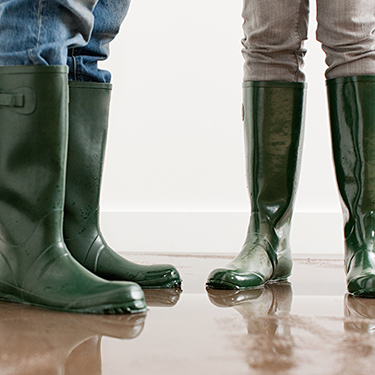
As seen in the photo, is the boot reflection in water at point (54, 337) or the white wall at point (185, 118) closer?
the boot reflection in water at point (54, 337)

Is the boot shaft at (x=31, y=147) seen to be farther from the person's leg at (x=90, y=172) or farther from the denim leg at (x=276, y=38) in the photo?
the denim leg at (x=276, y=38)

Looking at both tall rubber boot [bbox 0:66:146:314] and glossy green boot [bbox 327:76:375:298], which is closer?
tall rubber boot [bbox 0:66:146:314]

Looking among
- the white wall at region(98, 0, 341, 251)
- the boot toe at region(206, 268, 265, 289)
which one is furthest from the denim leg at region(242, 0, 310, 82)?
the white wall at region(98, 0, 341, 251)

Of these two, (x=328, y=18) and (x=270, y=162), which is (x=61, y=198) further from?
(x=328, y=18)

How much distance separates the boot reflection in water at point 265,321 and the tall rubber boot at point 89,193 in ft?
0.58

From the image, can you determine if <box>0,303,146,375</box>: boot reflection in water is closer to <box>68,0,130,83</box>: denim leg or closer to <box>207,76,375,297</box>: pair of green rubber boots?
<box>207,76,375,297</box>: pair of green rubber boots

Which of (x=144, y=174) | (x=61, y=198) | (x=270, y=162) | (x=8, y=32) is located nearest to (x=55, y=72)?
(x=8, y=32)

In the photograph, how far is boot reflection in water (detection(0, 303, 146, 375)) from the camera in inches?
23.8

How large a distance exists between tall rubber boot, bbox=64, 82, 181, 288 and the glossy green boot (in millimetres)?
432

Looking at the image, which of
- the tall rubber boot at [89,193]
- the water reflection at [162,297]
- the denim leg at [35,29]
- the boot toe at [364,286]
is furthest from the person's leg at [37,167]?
the boot toe at [364,286]

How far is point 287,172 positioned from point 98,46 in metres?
0.56

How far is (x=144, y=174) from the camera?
252cm

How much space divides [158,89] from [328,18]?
4.63ft

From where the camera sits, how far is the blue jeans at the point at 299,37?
3.96 ft
